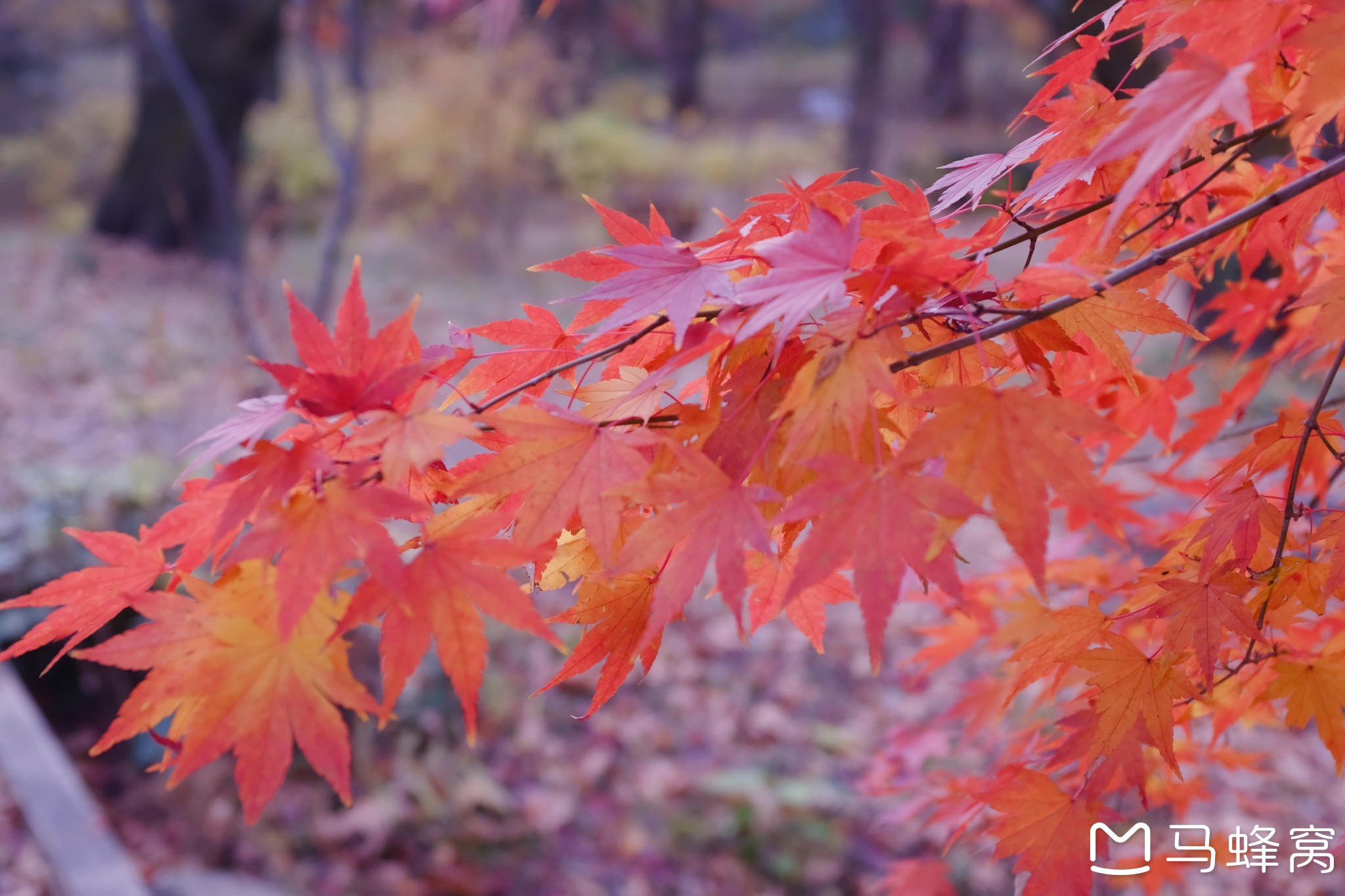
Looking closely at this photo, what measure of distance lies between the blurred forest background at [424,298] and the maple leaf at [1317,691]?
0.75m

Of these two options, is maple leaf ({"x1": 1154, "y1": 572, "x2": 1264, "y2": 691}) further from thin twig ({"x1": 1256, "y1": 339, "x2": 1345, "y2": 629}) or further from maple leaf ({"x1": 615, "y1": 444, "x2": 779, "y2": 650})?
maple leaf ({"x1": 615, "y1": 444, "x2": 779, "y2": 650})

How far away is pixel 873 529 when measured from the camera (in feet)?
1.95

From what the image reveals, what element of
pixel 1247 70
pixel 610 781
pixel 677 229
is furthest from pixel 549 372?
pixel 677 229

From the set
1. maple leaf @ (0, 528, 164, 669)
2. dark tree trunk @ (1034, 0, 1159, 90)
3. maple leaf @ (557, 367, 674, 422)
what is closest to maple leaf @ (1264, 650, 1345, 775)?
maple leaf @ (557, 367, 674, 422)

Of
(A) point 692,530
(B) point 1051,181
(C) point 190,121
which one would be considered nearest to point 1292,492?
(B) point 1051,181

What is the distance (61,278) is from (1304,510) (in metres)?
8.17

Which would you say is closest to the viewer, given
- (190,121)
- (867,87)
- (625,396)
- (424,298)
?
(625,396)

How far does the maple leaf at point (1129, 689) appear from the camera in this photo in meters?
0.83

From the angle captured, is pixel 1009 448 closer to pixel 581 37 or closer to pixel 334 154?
pixel 334 154

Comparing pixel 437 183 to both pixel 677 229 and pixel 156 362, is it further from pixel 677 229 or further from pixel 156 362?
pixel 156 362

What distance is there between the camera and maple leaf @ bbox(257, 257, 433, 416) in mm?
651

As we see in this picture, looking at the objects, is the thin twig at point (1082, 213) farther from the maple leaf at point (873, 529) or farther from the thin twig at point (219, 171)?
the thin twig at point (219, 171)

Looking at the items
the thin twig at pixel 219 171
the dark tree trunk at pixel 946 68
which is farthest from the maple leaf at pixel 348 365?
the dark tree trunk at pixel 946 68

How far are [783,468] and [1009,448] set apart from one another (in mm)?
168
